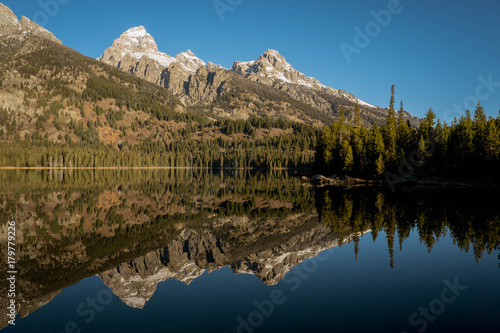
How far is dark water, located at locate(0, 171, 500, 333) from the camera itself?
14.5 m

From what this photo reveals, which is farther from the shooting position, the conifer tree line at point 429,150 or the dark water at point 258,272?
the conifer tree line at point 429,150

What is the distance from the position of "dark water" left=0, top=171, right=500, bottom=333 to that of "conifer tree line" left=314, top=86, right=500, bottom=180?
59371 millimetres

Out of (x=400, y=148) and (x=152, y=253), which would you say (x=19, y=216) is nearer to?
(x=152, y=253)

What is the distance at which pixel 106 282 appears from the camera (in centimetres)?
A: 1962

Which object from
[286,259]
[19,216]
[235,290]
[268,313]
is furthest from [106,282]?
[19,216]

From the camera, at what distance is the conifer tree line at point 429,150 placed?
8950 centimetres

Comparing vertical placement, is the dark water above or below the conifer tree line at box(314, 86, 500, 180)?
below

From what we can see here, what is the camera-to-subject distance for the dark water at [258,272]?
47.5 feet

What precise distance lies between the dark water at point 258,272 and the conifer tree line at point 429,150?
59.4 metres

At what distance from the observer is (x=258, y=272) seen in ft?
72.2

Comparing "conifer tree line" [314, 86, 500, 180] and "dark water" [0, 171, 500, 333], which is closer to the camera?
"dark water" [0, 171, 500, 333]

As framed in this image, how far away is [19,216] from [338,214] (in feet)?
120

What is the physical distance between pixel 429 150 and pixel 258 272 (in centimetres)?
9205

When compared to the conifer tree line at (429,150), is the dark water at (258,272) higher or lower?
lower
